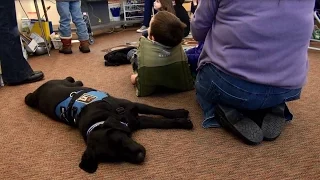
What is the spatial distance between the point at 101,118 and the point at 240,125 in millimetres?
526

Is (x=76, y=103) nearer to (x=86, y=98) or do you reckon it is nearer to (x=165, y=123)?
(x=86, y=98)

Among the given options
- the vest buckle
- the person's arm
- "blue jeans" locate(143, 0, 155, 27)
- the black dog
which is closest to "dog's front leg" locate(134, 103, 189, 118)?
the black dog

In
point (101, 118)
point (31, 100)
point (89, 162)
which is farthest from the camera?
point (31, 100)

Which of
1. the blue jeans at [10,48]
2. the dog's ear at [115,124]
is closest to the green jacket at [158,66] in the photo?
the dog's ear at [115,124]

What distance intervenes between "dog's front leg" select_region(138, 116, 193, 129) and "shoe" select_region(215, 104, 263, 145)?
141 mm

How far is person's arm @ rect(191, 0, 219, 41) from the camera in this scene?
1159mm

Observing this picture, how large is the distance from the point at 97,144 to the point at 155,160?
209mm

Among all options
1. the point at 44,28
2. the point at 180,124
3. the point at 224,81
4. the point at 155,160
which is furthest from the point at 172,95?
the point at 44,28

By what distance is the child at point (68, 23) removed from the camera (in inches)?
98.1

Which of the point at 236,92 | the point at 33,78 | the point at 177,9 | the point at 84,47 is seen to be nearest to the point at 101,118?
the point at 236,92

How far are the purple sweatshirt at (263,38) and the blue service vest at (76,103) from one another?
0.51 m

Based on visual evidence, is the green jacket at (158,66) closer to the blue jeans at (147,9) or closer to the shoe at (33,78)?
the shoe at (33,78)

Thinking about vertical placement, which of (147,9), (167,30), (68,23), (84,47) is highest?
(167,30)

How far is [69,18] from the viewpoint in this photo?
253 centimetres
